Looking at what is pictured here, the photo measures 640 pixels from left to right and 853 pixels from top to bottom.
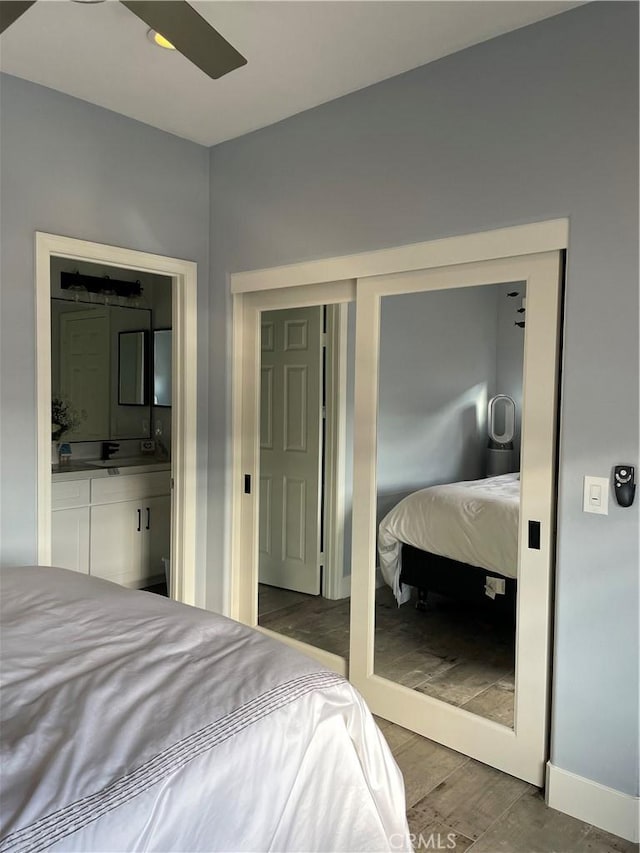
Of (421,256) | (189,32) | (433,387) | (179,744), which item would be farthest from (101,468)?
(179,744)

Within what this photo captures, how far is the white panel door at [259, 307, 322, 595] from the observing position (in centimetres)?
315

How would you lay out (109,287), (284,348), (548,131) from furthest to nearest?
(109,287), (284,348), (548,131)

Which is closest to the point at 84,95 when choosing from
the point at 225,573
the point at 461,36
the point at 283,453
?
the point at 461,36

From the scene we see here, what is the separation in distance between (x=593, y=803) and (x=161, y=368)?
12.5ft

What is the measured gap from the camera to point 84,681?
1403mm

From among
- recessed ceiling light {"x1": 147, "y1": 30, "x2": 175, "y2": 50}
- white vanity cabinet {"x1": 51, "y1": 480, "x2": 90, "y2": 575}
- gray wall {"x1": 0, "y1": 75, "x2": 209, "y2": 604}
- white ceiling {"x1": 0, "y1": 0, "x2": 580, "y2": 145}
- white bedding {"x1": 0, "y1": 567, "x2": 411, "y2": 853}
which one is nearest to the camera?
white bedding {"x1": 0, "y1": 567, "x2": 411, "y2": 853}

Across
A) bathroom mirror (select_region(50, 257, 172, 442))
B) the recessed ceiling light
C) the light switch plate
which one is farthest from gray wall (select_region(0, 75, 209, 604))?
the light switch plate

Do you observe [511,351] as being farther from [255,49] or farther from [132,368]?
[132,368]

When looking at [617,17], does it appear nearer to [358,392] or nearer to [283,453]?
[358,392]

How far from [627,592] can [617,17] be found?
181 cm

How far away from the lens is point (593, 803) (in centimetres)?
215

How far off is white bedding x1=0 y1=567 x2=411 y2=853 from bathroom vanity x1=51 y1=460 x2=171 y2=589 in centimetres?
226

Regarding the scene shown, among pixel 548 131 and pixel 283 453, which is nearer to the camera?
pixel 548 131

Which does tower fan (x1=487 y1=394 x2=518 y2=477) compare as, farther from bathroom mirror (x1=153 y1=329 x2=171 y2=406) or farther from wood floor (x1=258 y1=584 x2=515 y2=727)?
bathroom mirror (x1=153 y1=329 x2=171 y2=406)
